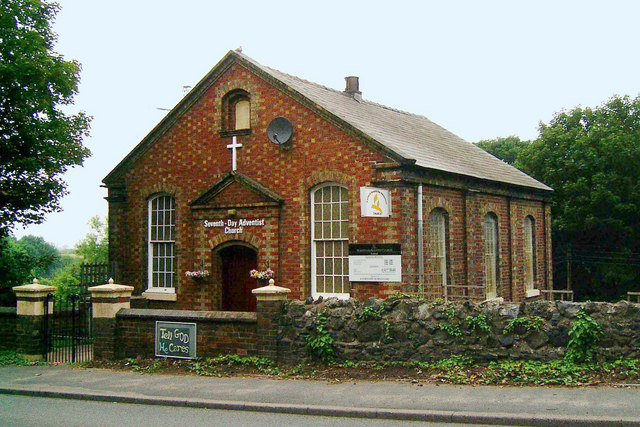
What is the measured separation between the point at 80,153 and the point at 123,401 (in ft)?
36.6

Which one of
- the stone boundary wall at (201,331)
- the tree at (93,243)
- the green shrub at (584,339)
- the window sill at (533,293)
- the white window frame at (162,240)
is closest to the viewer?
the green shrub at (584,339)

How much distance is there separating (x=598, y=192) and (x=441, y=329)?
22.9m

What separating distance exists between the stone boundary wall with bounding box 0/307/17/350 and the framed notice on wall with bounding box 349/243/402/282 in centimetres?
822

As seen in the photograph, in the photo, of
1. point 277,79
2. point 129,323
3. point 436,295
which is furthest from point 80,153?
point 436,295

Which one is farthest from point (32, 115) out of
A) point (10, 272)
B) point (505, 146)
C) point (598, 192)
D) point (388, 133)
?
point (505, 146)

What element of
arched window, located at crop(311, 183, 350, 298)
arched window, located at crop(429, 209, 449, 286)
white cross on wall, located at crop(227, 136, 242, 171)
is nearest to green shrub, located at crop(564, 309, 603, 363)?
arched window, located at crop(429, 209, 449, 286)

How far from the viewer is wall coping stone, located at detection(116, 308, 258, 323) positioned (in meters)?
13.0

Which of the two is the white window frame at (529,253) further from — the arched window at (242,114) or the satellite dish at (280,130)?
the arched window at (242,114)

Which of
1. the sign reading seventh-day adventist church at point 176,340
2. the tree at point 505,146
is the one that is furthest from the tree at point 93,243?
the sign reading seventh-day adventist church at point 176,340

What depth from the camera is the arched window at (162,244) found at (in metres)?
20.0

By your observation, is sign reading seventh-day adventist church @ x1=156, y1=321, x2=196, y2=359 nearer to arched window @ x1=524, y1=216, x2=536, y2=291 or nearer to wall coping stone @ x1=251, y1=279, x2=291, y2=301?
wall coping stone @ x1=251, y1=279, x2=291, y2=301

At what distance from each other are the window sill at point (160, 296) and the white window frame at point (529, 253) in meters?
12.4

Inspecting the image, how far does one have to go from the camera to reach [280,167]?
59.4 ft

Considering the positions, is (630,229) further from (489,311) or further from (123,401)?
(123,401)
